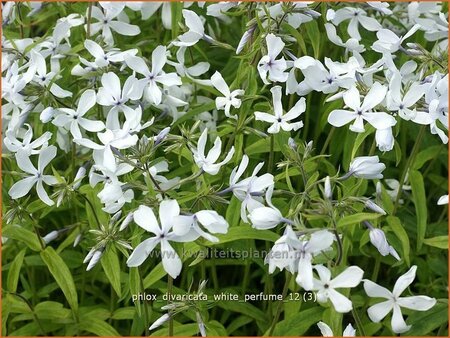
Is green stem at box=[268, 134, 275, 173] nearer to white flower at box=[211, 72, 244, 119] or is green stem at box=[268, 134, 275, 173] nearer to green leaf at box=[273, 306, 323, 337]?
white flower at box=[211, 72, 244, 119]

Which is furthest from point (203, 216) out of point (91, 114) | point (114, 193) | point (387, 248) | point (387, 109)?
point (91, 114)

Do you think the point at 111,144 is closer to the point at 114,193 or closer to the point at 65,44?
the point at 114,193

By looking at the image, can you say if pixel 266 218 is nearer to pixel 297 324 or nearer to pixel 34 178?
pixel 297 324

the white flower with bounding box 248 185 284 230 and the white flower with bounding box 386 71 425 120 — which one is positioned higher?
the white flower with bounding box 386 71 425 120

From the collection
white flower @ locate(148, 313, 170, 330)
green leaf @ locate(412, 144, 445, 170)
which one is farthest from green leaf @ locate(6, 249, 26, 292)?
green leaf @ locate(412, 144, 445, 170)

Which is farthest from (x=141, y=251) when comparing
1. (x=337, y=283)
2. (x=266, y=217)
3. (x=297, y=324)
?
(x=297, y=324)

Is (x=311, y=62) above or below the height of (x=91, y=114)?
above

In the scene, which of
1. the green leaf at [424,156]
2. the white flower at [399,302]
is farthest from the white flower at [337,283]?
the green leaf at [424,156]
